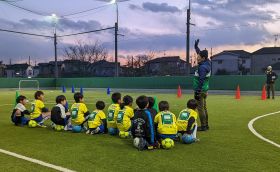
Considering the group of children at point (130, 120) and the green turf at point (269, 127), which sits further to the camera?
the green turf at point (269, 127)

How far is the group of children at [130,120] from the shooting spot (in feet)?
22.8

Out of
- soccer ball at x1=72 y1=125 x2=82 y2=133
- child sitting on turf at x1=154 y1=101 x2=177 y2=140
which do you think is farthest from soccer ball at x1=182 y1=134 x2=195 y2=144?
soccer ball at x1=72 y1=125 x2=82 y2=133

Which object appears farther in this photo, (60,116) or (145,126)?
(60,116)

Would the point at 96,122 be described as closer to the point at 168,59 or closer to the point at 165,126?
the point at 165,126

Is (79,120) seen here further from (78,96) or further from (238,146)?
(238,146)

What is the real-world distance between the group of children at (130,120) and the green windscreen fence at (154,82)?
22.0m

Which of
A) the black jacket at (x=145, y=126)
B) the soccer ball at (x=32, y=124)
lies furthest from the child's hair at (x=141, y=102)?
the soccer ball at (x=32, y=124)

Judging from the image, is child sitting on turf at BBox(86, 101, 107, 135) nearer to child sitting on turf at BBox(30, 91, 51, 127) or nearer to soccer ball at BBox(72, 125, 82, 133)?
soccer ball at BBox(72, 125, 82, 133)

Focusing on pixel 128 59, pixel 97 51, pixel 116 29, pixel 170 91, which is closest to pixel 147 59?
pixel 128 59

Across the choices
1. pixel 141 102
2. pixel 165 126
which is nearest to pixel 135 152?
pixel 165 126

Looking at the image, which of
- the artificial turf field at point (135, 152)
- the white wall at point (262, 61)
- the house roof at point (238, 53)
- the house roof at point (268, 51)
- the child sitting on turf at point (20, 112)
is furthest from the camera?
the house roof at point (238, 53)

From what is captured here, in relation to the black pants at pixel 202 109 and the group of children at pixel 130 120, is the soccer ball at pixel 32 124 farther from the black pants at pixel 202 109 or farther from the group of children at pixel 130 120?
the black pants at pixel 202 109

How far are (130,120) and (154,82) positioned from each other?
94.1 feet

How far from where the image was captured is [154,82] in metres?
36.8
